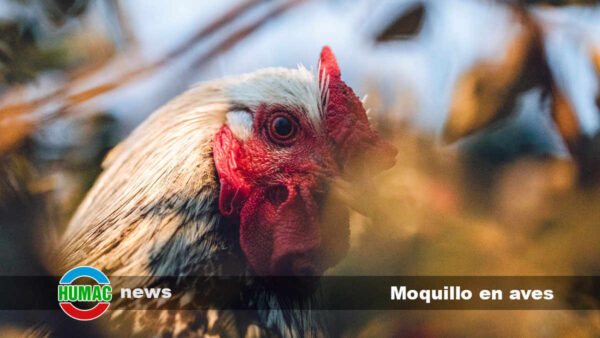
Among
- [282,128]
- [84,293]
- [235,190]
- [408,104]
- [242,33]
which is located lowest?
[84,293]

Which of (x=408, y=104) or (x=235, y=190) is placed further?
(x=408, y=104)

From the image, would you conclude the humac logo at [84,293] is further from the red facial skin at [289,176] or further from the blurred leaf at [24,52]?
the blurred leaf at [24,52]

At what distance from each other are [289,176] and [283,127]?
0.14 meters

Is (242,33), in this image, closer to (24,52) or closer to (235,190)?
(235,190)

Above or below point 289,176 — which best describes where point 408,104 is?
above

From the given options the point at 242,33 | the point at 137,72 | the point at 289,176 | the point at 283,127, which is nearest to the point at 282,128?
the point at 283,127

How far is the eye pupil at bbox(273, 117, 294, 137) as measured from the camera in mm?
1227

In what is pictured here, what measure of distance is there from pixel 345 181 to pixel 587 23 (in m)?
0.86

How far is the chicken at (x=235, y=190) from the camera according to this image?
118 cm

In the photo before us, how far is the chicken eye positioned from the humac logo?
634mm

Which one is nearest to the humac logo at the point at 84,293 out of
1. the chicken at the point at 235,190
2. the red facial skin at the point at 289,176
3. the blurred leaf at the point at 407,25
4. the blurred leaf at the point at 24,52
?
the chicken at the point at 235,190

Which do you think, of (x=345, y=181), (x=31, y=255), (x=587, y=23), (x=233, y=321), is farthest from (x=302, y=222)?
(x=587, y=23)

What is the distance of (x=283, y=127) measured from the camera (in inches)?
48.5

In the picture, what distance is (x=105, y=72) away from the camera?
1.30 meters
